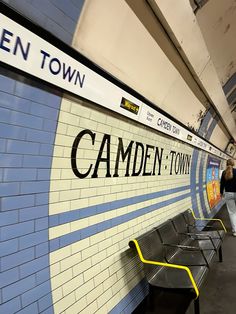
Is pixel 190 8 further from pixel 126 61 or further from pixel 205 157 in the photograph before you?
pixel 205 157

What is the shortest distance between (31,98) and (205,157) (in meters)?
7.27

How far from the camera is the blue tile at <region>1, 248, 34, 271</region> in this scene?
1.64 meters

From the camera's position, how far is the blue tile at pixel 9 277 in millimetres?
1615

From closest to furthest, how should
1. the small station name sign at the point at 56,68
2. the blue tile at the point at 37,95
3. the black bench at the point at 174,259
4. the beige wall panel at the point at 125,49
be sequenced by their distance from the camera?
the small station name sign at the point at 56,68 → the blue tile at the point at 37,95 → the beige wall panel at the point at 125,49 → the black bench at the point at 174,259

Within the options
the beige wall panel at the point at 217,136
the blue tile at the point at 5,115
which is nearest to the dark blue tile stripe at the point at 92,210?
the blue tile at the point at 5,115

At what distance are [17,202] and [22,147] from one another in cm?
34

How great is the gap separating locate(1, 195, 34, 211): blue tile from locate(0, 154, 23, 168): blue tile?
19 centimetres

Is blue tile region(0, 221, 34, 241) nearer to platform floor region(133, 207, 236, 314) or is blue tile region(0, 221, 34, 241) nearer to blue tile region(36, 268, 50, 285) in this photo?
blue tile region(36, 268, 50, 285)

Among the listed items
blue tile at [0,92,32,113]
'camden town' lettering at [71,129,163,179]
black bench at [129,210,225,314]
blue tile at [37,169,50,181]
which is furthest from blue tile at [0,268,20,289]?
black bench at [129,210,225,314]

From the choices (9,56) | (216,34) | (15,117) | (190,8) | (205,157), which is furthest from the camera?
(205,157)

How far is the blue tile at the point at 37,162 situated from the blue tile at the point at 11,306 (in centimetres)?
81

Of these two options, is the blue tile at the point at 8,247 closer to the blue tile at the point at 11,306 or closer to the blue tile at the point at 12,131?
the blue tile at the point at 11,306

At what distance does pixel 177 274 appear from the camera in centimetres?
311

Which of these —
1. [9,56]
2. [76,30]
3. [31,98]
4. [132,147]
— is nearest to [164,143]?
[132,147]
